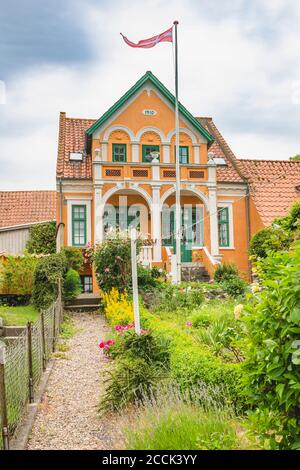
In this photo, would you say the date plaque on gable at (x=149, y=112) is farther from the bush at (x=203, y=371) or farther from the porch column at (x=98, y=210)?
the bush at (x=203, y=371)

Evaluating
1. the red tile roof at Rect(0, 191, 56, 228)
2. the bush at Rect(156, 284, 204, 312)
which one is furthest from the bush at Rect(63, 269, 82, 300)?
the red tile roof at Rect(0, 191, 56, 228)

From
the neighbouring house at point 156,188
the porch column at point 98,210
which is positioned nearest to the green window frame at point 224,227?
the neighbouring house at point 156,188

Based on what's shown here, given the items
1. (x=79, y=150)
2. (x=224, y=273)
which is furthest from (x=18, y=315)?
(x=79, y=150)

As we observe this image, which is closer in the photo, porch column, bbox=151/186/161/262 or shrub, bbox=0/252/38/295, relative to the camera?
shrub, bbox=0/252/38/295

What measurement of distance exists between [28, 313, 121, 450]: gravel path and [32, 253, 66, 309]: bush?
3244mm

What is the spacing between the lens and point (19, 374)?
5855 mm

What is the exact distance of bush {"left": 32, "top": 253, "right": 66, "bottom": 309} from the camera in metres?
13.6

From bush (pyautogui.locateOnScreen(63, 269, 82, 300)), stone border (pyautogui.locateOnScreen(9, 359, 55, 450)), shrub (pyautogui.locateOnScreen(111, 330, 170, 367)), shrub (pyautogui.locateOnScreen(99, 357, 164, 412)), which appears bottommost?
stone border (pyautogui.locateOnScreen(9, 359, 55, 450))

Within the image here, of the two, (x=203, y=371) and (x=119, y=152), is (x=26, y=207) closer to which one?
(x=119, y=152)

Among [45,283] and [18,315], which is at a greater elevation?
[45,283]

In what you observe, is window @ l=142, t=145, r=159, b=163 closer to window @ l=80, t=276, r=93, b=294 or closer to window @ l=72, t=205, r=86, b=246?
window @ l=72, t=205, r=86, b=246

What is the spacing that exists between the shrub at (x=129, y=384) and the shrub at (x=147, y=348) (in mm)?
560

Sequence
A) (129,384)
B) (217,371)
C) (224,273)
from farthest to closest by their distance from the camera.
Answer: (224,273), (129,384), (217,371)
